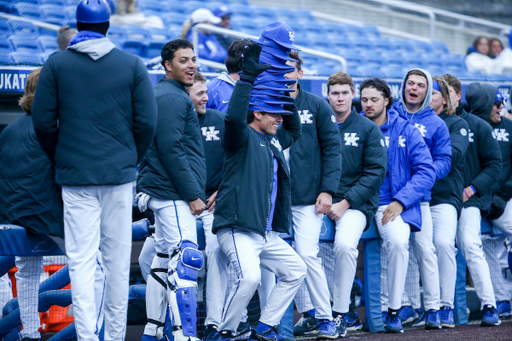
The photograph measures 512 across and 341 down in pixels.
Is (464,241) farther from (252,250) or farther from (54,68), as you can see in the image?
→ (54,68)

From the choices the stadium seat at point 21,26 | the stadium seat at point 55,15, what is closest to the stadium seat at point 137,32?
the stadium seat at point 55,15

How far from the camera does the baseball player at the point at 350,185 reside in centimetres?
488

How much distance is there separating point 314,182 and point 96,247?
185cm

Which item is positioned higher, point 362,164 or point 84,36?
point 84,36

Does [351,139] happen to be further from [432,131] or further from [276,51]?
[276,51]

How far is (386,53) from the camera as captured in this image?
478 inches

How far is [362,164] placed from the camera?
518 cm

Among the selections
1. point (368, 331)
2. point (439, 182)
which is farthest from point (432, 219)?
point (368, 331)

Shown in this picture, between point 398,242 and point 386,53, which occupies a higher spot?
point 386,53

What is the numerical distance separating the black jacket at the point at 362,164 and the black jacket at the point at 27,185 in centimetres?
210

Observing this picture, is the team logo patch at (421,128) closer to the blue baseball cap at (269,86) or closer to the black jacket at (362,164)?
the black jacket at (362,164)

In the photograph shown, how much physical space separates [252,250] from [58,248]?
1.25m

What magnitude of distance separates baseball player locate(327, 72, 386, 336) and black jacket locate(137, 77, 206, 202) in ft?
4.31

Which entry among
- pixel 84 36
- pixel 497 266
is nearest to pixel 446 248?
pixel 497 266
